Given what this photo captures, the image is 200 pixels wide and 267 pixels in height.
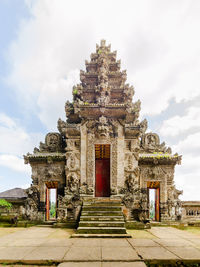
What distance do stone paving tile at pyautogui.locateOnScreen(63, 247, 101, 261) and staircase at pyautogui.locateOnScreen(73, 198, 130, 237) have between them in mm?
2099

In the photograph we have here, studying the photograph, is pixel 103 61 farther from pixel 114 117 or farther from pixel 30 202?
pixel 30 202

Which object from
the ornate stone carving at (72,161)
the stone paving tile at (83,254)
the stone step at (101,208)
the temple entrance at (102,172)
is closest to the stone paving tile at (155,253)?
the stone paving tile at (83,254)

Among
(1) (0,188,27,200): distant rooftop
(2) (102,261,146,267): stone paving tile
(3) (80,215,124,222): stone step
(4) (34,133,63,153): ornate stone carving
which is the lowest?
(1) (0,188,27,200): distant rooftop

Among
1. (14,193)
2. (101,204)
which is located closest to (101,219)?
(101,204)

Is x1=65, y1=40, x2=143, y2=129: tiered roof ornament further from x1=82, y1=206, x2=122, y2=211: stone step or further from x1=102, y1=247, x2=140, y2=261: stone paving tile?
x1=102, y1=247, x2=140, y2=261: stone paving tile

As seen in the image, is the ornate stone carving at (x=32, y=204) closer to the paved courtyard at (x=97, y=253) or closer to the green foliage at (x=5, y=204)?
the green foliage at (x=5, y=204)

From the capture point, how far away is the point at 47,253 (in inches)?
221

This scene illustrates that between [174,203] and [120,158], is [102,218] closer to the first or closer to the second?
[120,158]

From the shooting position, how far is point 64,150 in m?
15.1

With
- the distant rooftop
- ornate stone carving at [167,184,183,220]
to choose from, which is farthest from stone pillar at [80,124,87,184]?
the distant rooftop

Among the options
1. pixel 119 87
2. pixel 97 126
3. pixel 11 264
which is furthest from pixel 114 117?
pixel 11 264

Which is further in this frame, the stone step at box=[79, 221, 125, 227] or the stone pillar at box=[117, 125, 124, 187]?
the stone pillar at box=[117, 125, 124, 187]

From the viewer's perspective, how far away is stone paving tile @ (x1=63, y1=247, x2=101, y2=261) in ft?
17.1

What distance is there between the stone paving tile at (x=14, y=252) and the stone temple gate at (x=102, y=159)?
6.11 m
